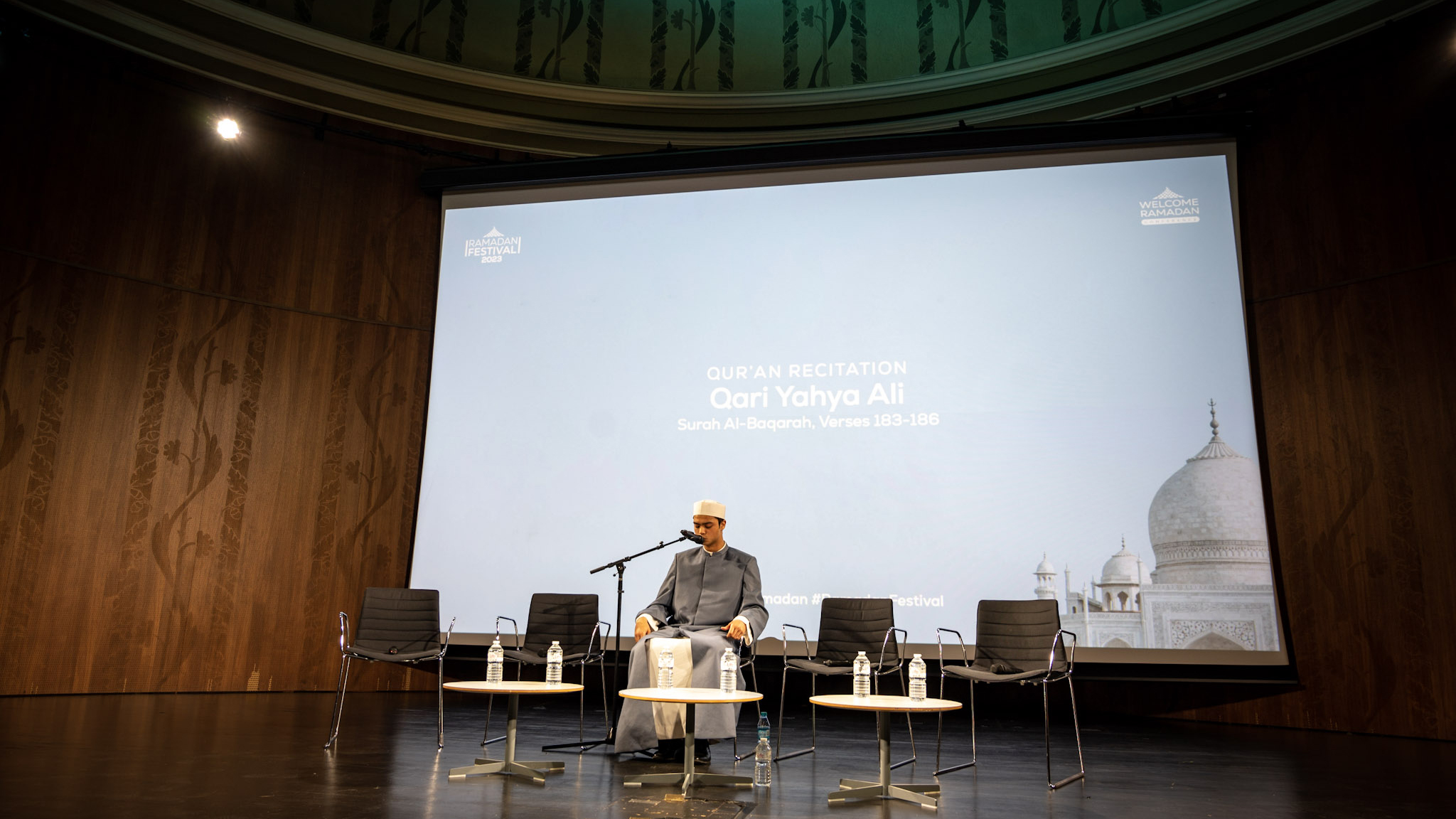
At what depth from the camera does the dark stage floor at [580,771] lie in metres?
2.96

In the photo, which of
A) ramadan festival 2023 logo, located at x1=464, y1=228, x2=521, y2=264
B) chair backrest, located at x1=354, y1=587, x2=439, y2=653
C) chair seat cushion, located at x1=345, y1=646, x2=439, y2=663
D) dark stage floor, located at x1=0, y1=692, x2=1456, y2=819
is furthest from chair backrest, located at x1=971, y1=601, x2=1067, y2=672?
ramadan festival 2023 logo, located at x1=464, y1=228, x2=521, y2=264

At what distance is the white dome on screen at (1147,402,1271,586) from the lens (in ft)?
17.5

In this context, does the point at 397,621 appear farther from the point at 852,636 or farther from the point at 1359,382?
the point at 1359,382

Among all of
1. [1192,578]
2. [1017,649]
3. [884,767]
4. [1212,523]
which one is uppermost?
[1212,523]

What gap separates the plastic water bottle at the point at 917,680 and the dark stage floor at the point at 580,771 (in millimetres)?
352

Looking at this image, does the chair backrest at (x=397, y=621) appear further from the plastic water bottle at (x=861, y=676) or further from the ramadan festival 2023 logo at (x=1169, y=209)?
the ramadan festival 2023 logo at (x=1169, y=209)

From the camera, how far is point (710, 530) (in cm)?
443

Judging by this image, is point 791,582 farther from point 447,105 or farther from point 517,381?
point 447,105

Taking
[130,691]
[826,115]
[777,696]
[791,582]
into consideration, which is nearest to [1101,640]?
[791,582]

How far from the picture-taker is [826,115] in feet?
25.5

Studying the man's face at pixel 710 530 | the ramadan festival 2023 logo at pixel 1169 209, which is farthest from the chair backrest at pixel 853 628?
the ramadan festival 2023 logo at pixel 1169 209

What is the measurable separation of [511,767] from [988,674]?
2.02 metres

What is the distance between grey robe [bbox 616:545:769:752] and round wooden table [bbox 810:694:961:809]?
77 centimetres

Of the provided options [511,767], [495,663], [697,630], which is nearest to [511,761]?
[511,767]
